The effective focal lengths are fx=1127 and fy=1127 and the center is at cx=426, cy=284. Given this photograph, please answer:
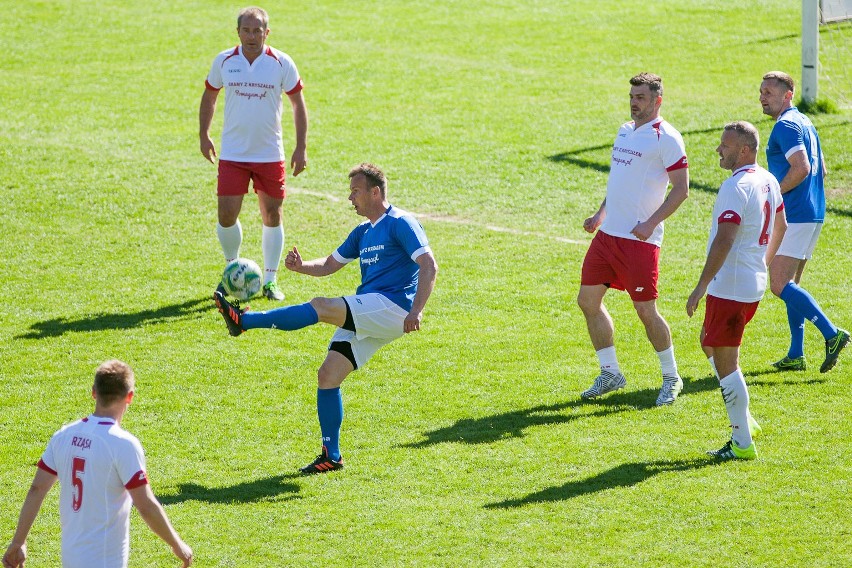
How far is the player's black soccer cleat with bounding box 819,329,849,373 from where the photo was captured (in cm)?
965

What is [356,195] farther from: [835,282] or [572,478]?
[835,282]

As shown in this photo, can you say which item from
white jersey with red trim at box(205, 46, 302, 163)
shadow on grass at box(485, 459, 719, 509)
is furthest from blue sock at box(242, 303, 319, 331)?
white jersey with red trim at box(205, 46, 302, 163)

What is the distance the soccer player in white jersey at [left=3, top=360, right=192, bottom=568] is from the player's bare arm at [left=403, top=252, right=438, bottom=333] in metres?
2.82

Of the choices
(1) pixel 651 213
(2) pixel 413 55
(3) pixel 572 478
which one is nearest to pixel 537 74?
(2) pixel 413 55

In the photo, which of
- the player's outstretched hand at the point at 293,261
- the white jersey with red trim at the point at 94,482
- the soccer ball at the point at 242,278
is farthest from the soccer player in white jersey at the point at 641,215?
the white jersey with red trim at the point at 94,482

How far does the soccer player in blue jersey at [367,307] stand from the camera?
25.9 feet

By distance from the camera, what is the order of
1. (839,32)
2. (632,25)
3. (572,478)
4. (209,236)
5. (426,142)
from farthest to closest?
(632,25) < (839,32) < (426,142) < (209,236) < (572,478)

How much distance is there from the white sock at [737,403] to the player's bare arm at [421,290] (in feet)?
7.04

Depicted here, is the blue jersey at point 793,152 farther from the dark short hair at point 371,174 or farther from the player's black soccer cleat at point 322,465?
the player's black soccer cleat at point 322,465

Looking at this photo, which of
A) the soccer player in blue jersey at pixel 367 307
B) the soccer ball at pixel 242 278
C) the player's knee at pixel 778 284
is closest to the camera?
the soccer player in blue jersey at pixel 367 307

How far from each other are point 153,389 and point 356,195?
2.85 m

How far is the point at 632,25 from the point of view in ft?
86.1

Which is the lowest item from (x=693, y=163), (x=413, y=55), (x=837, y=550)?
(x=837, y=550)

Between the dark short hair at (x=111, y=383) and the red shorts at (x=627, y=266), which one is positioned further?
the red shorts at (x=627, y=266)
